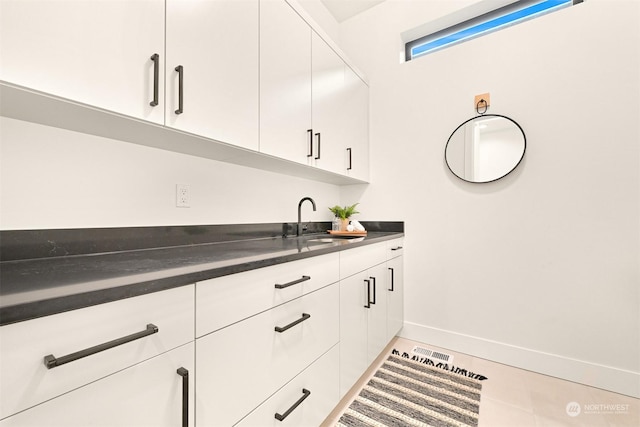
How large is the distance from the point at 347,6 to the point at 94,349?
3056 mm

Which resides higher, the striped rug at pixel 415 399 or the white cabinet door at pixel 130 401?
the white cabinet door at pixel 130 401

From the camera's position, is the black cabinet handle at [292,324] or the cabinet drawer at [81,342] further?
the black cabinet handle at [292,324]

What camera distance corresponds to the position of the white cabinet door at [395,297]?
2.03 meters

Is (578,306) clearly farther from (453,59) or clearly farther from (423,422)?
(453,59)

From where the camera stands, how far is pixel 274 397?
1.00m

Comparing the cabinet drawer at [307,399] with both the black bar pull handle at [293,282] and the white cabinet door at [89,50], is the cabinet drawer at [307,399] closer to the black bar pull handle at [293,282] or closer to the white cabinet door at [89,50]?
the black bar pull handle at [293,282]

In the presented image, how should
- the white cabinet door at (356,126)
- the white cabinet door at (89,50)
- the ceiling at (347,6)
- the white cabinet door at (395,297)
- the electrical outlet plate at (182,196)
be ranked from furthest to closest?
1. the ceiling at (347,6)
2. the white cabinet door at (356,126)
3. the white cabinet door at (395,297)
4. the electrical outlet plate at (182,196)
5. the white cabinet door at (89,50)

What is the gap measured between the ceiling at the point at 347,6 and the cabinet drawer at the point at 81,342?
283 centimetres

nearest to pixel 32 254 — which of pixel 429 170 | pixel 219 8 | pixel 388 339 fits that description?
pixel 219 8

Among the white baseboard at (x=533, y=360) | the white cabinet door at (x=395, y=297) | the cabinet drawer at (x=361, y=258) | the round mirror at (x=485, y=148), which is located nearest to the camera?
the cabinet drawer at (x=361, y=258)

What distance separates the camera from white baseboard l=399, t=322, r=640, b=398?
1.64 m

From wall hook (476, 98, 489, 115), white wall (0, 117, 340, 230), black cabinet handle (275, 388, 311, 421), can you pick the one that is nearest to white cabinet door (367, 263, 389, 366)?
black cabinet handle (275, 388, 311, 421)

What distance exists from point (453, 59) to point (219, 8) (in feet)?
5.97

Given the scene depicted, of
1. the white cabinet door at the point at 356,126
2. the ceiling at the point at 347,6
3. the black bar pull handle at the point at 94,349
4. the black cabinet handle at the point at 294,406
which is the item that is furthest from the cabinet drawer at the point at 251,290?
the ceiling at the point at 347,6
